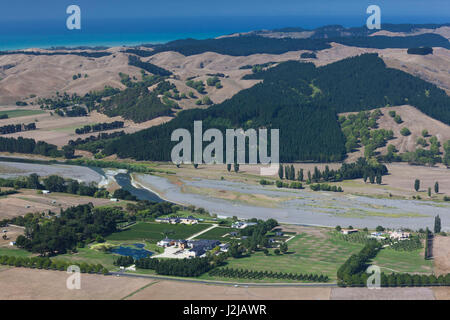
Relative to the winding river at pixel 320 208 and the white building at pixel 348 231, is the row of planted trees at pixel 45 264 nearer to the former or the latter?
the winding river at pixel 320 208

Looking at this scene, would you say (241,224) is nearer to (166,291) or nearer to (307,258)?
(307,258)

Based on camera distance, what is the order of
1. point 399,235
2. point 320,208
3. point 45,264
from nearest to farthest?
point 45,264 → point 399,235 → point 320,208

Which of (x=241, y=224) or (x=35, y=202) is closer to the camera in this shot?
(x=241, y=224)

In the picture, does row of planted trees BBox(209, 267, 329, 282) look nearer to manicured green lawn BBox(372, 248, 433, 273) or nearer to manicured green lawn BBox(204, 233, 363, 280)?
manicured green lawn BBox(204, 233, 363, 280)

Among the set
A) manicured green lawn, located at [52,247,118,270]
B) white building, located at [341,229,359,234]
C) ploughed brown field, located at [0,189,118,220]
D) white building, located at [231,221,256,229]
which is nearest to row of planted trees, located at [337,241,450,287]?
white building, located at [341,229,359,234]

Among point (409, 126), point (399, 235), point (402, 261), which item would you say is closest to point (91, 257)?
point (402, 261)
